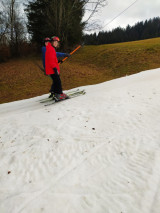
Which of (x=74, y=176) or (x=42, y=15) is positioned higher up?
(x=42, y=15)

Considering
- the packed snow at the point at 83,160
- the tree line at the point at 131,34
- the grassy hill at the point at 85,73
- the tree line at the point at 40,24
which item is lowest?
the packed snow at the point at 83,160

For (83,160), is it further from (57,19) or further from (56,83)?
(57,19)

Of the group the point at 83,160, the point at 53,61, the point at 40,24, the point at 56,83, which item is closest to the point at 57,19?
the point at 40,24

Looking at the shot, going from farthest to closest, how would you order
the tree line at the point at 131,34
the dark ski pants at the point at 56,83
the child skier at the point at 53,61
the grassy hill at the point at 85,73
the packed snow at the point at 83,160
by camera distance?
1. the tree line at the point at 131,34
2. the grassy hill at the point at 85,73
3. the dark ski pants at the point at 56,83
4. the child skier at the point at 53,61
5. the packed snow at the point at 83,160

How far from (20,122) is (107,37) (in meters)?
78.3

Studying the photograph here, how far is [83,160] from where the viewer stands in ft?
9.50

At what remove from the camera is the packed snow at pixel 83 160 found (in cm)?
211

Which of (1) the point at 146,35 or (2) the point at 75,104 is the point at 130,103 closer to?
(2) the point at 75,104

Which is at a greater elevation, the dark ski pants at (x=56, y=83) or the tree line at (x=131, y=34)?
the tree line at (x=131, y=34)

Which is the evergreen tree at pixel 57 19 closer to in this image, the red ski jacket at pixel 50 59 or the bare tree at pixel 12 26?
the bare tree at pixel 12 26

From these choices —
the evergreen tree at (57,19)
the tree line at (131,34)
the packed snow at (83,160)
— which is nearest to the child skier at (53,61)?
the packed snow at (83,160)

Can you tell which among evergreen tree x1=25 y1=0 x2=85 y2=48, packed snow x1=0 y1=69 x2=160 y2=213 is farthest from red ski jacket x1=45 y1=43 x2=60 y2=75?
evergreen tree x1=25 y1=0 x2=85 y2=48

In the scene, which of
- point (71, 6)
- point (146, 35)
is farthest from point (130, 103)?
point (146, 35)

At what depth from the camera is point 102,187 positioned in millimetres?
2301
